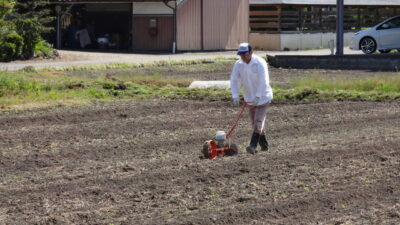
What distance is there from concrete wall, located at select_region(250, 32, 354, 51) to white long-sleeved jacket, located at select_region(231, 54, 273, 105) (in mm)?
27610

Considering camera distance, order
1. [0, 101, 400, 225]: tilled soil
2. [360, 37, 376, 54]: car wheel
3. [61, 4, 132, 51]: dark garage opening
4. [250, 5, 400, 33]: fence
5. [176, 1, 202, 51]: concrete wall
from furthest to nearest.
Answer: [250, 5, 400, 33]: fence
[61, 4, 132, 51]: dark garage opening
[176, 1, 202, 51]: concrete wall
[360, 37, 376, 54]: car wheel
[0, 101, 400, 225]: tilled soil

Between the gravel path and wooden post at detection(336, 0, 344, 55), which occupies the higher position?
wooden post at detection(336, 0, 344, 55)

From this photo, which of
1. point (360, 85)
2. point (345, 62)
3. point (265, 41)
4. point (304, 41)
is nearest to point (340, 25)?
point (345, 62)

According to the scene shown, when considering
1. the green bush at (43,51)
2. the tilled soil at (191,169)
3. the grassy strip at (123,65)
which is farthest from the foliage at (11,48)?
the tilled soil at (191,169)

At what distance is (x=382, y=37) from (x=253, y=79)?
20.8 m

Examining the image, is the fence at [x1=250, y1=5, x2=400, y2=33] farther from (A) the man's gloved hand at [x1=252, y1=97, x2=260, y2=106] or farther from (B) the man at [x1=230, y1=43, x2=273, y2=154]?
(A) the man's gloved hand at [x1=252, y1=97, x2=260, y2=106]

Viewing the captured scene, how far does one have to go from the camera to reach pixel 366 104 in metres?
16.9

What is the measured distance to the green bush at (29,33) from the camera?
99.5ft

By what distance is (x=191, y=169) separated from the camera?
33.8ft

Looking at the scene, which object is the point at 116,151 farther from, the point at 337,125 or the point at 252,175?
the point at 337,125

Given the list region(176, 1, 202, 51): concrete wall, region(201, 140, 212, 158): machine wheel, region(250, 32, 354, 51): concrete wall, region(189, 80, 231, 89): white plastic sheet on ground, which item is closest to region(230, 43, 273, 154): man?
region(201, 140, 212, 158): machine wheel

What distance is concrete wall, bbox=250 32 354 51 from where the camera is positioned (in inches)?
1531

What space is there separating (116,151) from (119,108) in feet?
15.2

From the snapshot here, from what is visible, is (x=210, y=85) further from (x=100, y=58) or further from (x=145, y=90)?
(x=100, y=58)
